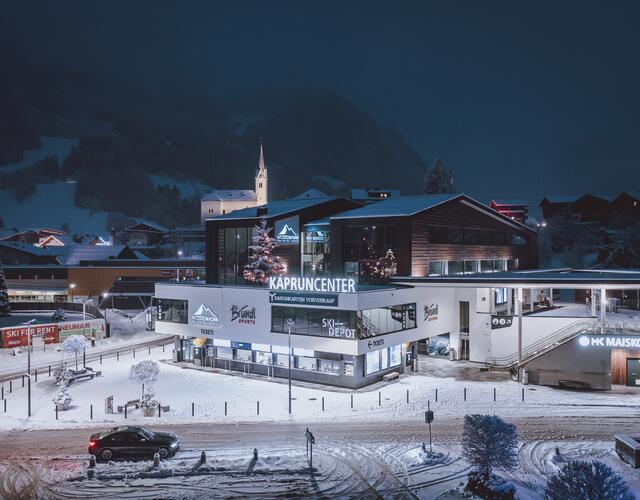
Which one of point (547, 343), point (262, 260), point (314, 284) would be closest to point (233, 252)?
point (262, 260)

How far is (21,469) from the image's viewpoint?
78.3 ft

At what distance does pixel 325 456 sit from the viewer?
25.1 meters

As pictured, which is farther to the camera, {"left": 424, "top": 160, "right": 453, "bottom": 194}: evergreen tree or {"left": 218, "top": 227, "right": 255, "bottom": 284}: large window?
{"left": 424, "top": 160, "right": 453, "bottom": 194}: evergreen tree

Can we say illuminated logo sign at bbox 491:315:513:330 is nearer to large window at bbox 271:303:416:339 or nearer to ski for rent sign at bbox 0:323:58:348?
large window at bbox 271:303:416:339

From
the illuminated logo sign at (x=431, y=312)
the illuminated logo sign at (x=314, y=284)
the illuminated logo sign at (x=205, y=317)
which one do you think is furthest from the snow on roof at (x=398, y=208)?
the illuminated logo sign at (x=205, y=317)

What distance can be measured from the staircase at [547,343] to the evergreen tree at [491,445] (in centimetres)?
2016

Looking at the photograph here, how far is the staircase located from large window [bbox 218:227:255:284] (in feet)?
83.1

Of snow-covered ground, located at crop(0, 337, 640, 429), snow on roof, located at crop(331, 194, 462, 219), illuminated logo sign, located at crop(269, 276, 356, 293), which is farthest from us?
snow on roof, located at crop(331, 194, 462, 219)

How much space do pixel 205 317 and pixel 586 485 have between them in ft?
121

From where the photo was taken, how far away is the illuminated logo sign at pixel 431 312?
149 feet

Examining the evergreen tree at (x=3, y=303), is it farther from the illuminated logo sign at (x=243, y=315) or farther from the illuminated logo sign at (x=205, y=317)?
the illuminated logo sign at (x=243, y=315)

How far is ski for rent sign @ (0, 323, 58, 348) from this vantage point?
173 ft

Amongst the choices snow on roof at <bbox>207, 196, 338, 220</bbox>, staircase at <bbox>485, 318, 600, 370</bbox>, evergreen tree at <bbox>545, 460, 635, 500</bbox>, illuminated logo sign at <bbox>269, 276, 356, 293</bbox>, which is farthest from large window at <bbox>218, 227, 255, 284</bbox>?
evergreen tree at <bbox>545, 460, 635, 500</bbox>

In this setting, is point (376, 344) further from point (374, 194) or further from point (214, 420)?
point (374, 194)
